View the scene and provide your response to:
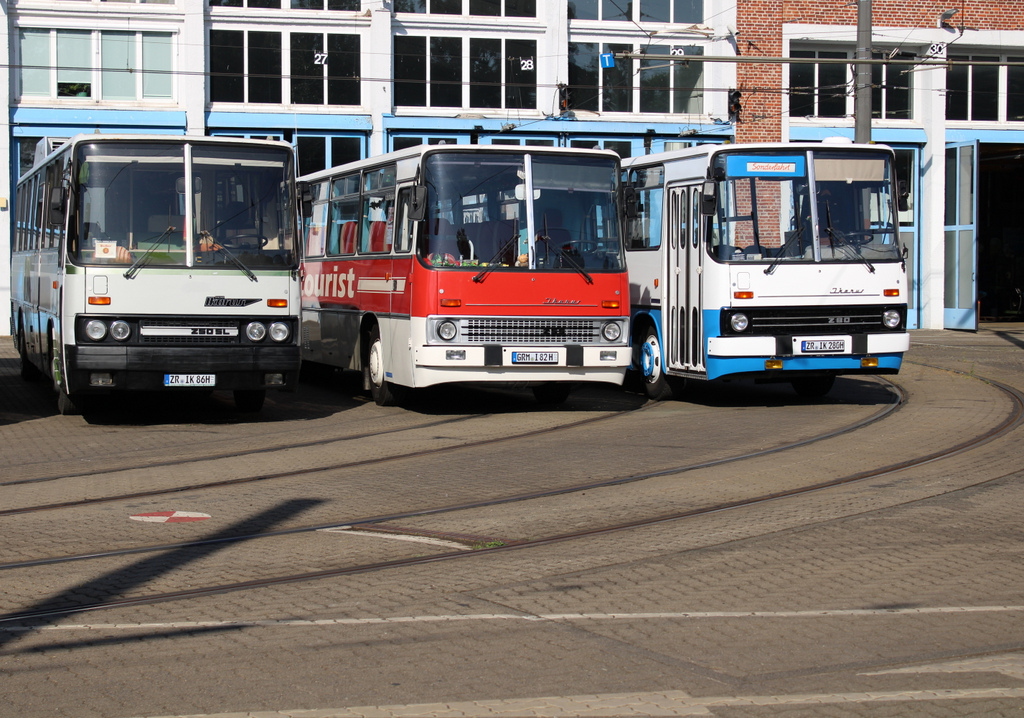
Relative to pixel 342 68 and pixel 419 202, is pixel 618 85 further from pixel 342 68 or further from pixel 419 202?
pixel 419 202

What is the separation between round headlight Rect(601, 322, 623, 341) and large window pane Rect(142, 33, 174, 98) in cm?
1840

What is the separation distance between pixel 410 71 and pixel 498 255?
17801mm

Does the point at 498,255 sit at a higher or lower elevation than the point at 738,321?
higher

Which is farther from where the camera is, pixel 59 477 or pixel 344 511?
pixel 59 477

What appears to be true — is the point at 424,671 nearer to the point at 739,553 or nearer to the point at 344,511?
the point at 739,553

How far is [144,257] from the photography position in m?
13.7

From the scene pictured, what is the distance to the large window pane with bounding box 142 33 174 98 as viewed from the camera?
30.0 meters

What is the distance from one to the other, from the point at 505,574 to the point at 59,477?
5400 millimetres

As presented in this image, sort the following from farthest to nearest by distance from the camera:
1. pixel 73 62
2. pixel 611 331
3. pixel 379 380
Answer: pixel 73 62
pixel 379 380
pixel 611 331

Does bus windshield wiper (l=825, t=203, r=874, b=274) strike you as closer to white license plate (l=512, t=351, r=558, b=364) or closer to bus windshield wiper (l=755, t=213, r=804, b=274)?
bus windshield wiper (l=755, t=213, r=804, b=274)

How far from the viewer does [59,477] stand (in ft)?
36.1

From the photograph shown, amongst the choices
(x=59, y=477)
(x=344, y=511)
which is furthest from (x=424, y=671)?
(x=59, y=477)

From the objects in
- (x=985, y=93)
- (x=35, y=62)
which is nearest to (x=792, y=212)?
(x=35, y=62)

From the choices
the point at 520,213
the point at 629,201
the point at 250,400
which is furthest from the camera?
the point at 250,400
